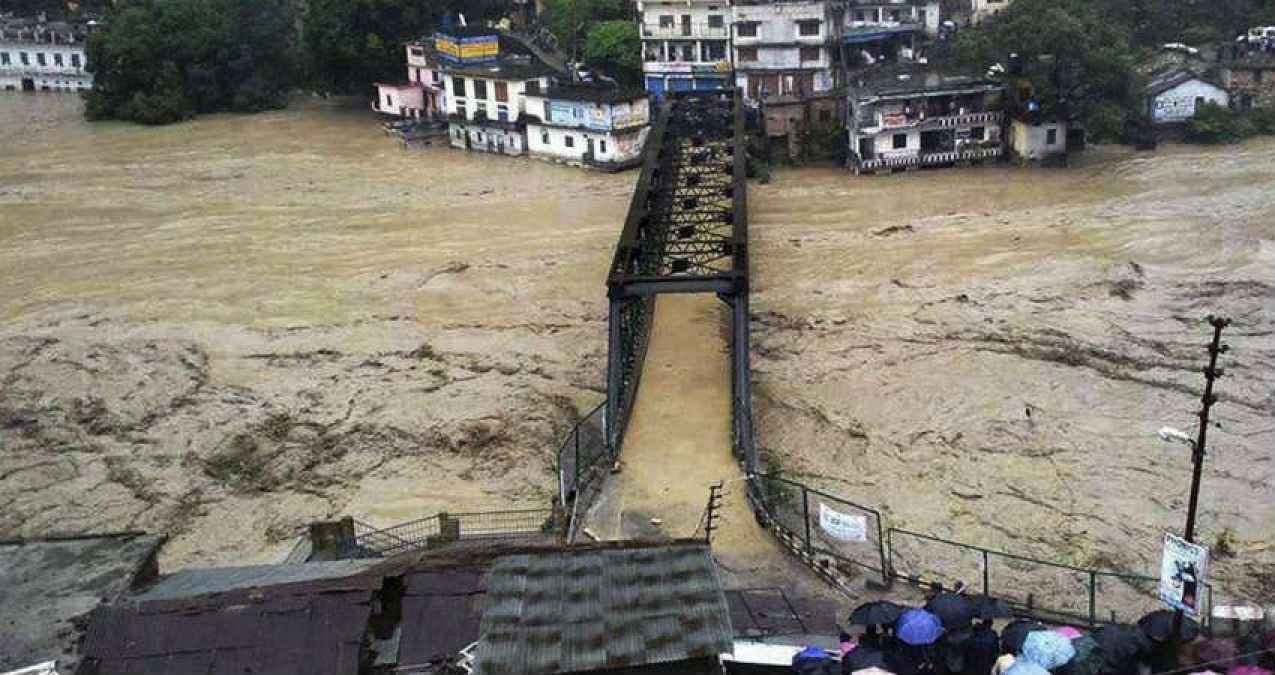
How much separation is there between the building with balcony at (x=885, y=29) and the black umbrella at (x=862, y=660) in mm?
44568

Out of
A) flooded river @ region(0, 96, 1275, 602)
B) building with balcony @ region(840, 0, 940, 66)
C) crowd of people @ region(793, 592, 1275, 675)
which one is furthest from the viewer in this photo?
building with balcony @ region(840, 0, 940, 66)

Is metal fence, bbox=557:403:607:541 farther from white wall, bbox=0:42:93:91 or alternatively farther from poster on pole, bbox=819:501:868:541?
white wall, bbox=0:42:93:91

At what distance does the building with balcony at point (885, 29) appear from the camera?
A: 180 feet

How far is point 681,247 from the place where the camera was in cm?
2903

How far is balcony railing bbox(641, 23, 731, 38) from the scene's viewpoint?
52.8 meters

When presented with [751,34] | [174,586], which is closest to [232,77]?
[751,34]

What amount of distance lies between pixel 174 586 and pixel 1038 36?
40705mm

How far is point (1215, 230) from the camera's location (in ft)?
118

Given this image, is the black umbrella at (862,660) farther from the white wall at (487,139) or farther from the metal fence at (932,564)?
the white wall at (487,139)

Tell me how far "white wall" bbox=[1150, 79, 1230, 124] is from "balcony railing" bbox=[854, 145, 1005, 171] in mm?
7566

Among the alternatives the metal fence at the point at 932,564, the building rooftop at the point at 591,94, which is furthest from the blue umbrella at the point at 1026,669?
the building rooftop at the point at 591,94

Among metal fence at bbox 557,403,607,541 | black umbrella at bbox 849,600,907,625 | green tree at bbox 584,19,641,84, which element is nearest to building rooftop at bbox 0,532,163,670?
metal fence at bbox 557,403,607,541

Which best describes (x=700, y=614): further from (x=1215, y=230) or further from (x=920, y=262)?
(x=1215, y=230)

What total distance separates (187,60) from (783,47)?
3051 centimetres
